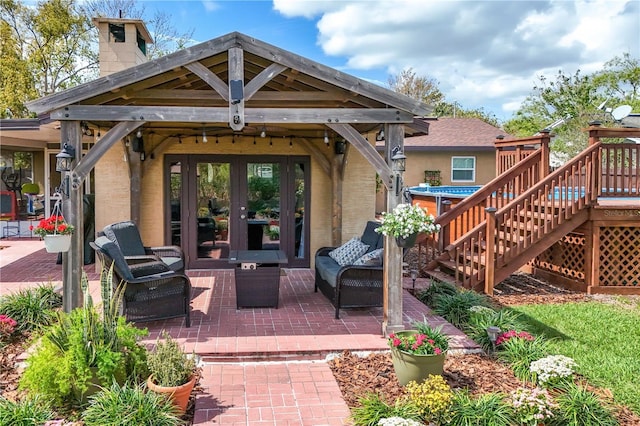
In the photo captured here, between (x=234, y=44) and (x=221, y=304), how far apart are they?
342 cm

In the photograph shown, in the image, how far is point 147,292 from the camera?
5.50 metres

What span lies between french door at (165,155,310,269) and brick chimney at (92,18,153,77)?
7.37 feet

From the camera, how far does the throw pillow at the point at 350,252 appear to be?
698 cm

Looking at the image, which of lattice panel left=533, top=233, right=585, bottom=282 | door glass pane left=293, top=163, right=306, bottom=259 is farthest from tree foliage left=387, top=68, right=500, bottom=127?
door glass pane left=293, top=163, right=306, bottom=259

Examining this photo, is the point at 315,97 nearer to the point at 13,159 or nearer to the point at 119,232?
the point at 119,232

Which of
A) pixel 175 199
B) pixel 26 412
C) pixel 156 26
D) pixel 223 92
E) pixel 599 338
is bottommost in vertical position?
pixel 599 338

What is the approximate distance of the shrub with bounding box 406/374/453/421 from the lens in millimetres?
3553

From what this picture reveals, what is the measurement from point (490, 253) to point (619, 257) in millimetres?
2603

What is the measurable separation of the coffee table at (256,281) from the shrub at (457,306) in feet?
7.00

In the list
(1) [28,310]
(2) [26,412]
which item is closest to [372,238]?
(1) [28,310]

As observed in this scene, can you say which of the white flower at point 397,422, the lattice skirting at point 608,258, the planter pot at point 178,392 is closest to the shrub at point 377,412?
the white flower at point 397,422

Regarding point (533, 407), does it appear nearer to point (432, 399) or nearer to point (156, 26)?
point (432, 399)

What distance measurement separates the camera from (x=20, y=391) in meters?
4.05

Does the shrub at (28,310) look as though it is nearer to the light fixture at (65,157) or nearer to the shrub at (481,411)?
the light fixture at (65,157)
